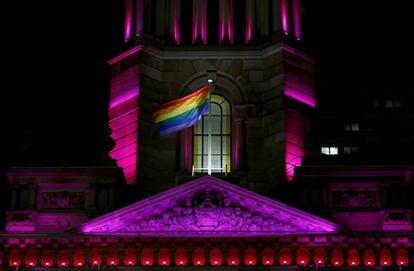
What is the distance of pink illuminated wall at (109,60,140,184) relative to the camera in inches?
2248

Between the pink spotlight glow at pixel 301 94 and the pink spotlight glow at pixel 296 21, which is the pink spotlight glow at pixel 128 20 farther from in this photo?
the pink spotlight glow at pixel 301 94

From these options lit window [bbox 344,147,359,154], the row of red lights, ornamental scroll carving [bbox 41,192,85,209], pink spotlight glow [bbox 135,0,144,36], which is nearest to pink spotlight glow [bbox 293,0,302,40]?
pink spotlight glow [bbox 135,0,144,36]

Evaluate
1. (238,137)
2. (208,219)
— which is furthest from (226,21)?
(208,219)

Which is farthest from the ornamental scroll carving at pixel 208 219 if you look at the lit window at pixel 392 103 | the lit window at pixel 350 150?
the lit window at pixel 392 103

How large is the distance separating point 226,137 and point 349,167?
26.7 ft

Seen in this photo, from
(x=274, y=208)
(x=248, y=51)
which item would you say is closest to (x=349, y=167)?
(x=274, y=208)

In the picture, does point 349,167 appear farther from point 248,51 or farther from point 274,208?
point 248,51

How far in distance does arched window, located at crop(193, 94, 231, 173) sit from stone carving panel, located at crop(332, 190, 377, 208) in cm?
702

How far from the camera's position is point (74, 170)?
177ft

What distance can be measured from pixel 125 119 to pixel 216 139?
194 inches

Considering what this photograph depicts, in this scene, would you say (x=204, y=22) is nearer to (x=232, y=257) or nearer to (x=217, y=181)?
(x=217, y=181)

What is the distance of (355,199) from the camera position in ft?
176

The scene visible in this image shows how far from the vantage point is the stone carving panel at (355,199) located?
5356cm

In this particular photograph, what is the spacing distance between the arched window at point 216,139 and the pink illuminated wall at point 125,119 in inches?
137
